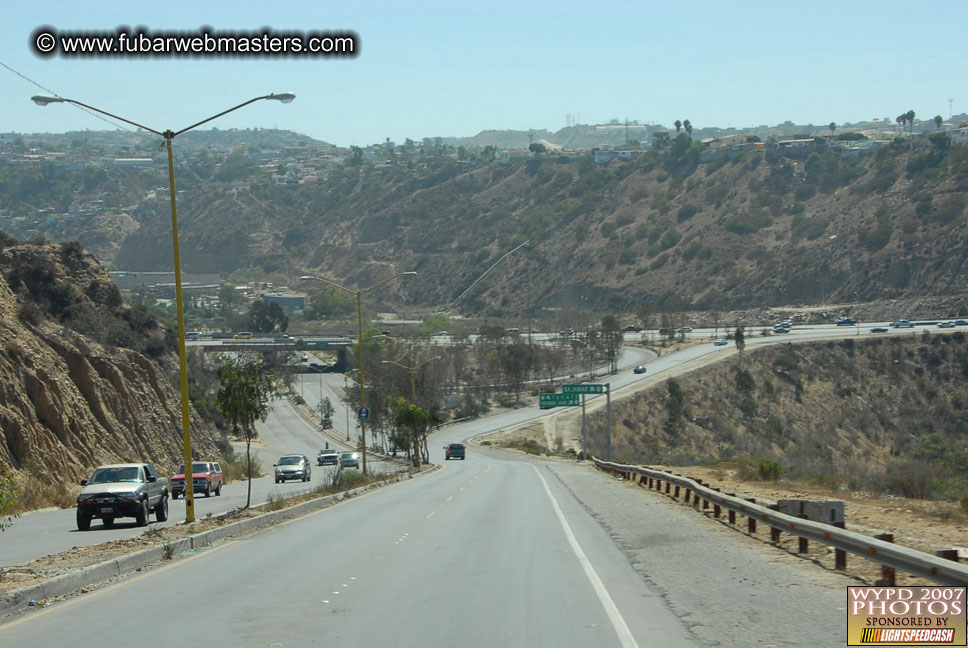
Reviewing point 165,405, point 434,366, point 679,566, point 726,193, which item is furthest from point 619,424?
point 726,193

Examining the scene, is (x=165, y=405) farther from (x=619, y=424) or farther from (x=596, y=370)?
(x=596, y=370)

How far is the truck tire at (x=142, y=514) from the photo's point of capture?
78.2 ft

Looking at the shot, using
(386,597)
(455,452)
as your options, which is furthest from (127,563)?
(455,452)

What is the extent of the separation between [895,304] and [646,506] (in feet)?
350

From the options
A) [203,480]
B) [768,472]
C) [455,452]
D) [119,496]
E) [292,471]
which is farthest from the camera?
[455,452]

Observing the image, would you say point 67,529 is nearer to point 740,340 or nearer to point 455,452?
point 455,452

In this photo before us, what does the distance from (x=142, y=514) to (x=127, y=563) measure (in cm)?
968

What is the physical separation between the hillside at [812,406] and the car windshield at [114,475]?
183 feet

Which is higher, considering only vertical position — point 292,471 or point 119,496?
point 119,496

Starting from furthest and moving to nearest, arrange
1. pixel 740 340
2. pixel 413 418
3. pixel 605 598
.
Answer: pixel 740 340 < pixel 413 418 < pixel 605 598

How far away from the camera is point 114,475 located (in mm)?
24797

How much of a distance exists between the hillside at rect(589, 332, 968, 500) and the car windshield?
55.9 m

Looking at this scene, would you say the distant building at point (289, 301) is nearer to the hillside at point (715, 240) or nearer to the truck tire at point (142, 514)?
the hillside at point (715, 240)

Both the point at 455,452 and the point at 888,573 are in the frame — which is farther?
the point at 455,452
